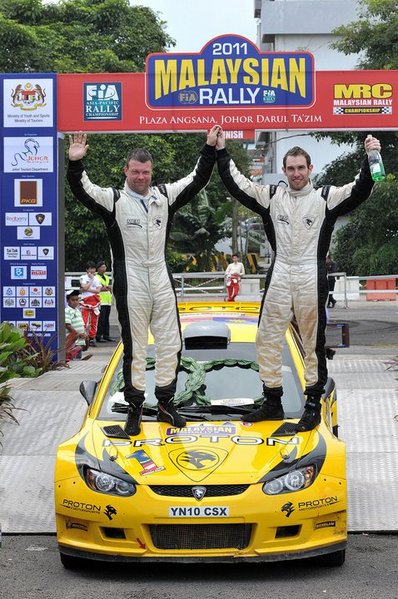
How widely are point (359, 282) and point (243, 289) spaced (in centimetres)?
673

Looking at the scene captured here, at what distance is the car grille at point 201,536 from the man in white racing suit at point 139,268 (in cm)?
122

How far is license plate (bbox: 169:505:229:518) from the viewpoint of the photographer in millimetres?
5762

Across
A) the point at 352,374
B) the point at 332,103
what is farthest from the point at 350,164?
the point at 352,374

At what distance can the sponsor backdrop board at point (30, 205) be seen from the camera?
14172mm

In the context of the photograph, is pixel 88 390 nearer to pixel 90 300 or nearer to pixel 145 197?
pixel 145 197

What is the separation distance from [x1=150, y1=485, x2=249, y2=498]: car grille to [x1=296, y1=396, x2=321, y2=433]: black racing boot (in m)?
0.88

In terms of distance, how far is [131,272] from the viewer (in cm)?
697

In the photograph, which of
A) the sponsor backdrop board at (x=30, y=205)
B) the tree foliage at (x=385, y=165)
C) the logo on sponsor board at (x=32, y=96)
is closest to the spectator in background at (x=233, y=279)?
the tree foliage at (x=385, y=165)

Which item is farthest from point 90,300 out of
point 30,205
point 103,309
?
point 30,205

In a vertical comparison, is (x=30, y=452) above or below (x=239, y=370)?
below

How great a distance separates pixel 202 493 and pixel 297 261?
1846mm

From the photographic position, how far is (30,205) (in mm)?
14375

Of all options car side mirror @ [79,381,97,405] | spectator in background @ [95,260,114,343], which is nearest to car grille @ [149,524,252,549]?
car side mirror @ [79,381,97,405]

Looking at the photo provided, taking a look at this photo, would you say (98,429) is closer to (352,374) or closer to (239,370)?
(239,370)
